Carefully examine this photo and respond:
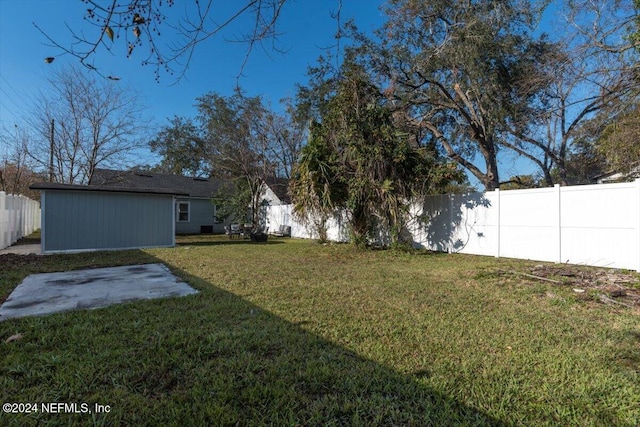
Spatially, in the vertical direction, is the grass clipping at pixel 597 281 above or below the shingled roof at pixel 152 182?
below

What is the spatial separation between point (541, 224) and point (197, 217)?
16.8 m

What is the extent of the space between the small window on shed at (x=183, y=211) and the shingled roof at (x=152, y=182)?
0.75 m

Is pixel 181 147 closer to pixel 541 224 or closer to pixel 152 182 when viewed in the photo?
pixel 152 182

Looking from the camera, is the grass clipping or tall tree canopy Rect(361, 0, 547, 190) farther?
tall tree canopy Rect(361, 0, 547, 190)

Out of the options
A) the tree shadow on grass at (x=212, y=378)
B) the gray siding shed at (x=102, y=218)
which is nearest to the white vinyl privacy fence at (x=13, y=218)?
the gray siding shed at (x=102, y=218)

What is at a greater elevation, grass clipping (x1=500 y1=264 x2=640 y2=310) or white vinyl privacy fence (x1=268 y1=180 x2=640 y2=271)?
white vinyl privacy fence (x1=268 y1=180 x2=640 y2=271)

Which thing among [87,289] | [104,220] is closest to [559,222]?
[87,289]

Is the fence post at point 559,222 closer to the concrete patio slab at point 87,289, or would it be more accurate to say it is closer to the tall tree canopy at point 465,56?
the tall tree canopy at point 465,56

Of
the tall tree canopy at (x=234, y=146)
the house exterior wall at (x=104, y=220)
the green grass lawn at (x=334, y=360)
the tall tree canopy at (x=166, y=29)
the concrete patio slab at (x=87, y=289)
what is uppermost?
the tall tree canopy at (x=234, y=146)

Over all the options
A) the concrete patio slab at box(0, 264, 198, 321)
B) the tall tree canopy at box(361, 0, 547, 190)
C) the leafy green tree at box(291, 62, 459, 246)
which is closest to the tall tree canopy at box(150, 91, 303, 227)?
the leafy green tree at box(291, 62, 459, 246)

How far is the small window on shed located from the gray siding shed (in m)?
6.88

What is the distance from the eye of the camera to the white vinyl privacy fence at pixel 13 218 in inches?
378

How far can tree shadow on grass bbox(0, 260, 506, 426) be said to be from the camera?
74.0 inches

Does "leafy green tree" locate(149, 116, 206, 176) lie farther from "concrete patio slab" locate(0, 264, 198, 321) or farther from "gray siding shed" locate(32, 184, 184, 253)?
"concrete patio slab" locate(0, 264, 198, 321)
